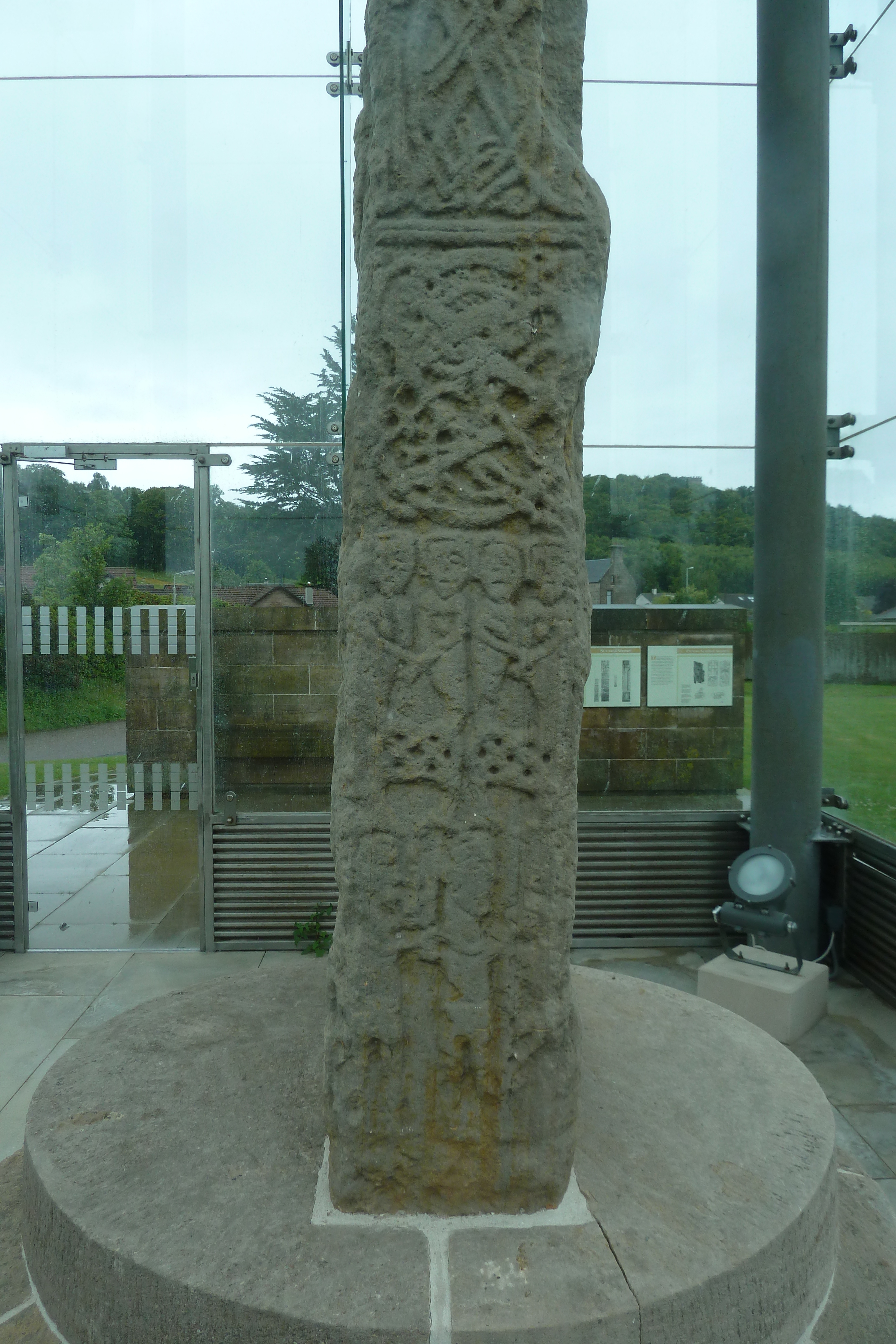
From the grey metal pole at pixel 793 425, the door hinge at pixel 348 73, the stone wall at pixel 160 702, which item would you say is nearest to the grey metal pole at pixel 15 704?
the stone wall at pixel 160 702

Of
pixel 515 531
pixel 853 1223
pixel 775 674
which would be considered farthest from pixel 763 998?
pixel 515 531

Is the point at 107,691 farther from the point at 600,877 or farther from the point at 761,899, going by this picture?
the point at 761,899

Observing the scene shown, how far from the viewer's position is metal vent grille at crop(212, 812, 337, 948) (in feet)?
16.0

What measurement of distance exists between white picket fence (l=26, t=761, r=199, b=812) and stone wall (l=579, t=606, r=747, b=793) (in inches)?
86.1

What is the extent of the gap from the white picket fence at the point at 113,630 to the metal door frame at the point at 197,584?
0.05m

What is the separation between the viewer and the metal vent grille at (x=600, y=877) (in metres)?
4.88

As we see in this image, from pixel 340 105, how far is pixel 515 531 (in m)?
4.21

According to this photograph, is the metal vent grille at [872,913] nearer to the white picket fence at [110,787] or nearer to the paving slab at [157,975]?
the paving slab at [157,975]

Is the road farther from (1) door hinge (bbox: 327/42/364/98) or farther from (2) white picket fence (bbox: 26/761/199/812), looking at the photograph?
(1) door hinge (bbox: 327/42/364/98)

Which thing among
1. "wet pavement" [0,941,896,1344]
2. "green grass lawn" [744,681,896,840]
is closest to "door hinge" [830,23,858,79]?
"green grass lawn" [744,681,896,840]

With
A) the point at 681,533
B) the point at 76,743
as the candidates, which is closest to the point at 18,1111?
the point at 76,743

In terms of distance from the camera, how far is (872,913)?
4.36 meters

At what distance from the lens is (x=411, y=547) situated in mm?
1626

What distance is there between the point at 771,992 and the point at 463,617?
2948 mm
